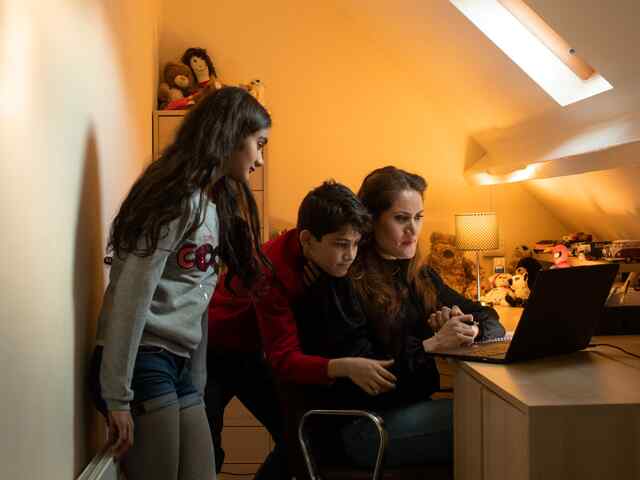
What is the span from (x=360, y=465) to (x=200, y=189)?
731 millimetres

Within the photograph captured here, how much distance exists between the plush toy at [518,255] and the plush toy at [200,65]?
181 centimetres

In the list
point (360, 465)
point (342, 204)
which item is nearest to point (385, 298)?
point (342, 204)

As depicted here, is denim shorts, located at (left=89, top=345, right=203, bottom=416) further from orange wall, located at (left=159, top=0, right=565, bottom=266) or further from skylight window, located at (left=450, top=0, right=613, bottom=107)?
orange wall, located at (left=159, top=0, right=565, bottom=266)

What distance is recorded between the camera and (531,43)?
322 centimetres

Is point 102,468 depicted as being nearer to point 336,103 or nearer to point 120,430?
point 120,430

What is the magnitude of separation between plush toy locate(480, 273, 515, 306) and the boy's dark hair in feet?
7.34

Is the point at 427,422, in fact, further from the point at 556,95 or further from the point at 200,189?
the point at 556,95

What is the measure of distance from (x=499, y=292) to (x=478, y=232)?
324 mm

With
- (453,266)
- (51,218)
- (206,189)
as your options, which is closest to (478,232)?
(453,266)

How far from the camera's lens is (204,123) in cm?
188

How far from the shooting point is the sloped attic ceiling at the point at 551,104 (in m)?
2.46

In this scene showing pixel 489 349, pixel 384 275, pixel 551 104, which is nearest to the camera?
pixel 489 349

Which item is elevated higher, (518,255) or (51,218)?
(51,218)

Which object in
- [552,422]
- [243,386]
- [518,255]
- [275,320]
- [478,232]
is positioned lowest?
[243,386]
